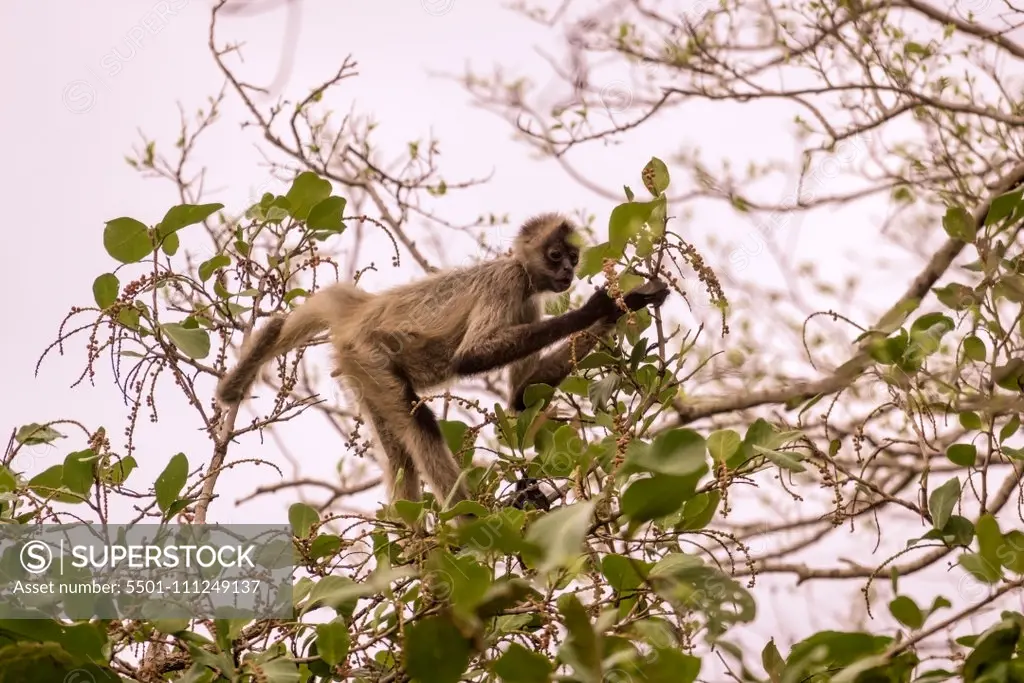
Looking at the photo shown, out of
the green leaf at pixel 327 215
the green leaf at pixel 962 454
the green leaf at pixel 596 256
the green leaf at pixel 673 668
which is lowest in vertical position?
the green leaf at pixel 673 668

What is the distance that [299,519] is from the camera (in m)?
2.30

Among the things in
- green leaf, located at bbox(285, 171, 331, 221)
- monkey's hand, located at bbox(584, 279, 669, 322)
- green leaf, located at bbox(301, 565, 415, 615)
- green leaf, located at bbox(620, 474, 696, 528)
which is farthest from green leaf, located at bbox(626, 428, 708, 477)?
green leaf, located at bbox(285, 171, 331, 221)

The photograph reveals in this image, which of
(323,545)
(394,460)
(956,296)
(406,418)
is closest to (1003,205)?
(956,296)

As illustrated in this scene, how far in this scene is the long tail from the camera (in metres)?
4.13

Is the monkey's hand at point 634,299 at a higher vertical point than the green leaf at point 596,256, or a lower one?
higher

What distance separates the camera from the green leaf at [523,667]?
4.99 ft

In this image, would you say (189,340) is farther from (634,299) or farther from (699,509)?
(634,299)

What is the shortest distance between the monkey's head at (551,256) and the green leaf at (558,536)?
13.5 feet

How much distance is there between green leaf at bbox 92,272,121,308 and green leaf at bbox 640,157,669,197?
153cm

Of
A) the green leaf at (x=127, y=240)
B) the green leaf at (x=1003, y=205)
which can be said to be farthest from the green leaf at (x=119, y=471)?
the green leaf at (x=1003, y=205)

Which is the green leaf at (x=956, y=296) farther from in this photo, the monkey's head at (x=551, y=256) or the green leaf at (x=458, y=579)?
the monkey's head at (x=551, y=256)

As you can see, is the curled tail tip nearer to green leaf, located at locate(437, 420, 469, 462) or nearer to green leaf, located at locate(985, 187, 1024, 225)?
green leaf, located at locate(437, 420, 469, 462)

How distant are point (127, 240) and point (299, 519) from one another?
1093mm

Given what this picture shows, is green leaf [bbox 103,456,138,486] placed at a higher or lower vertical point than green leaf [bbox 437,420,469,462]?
lower
